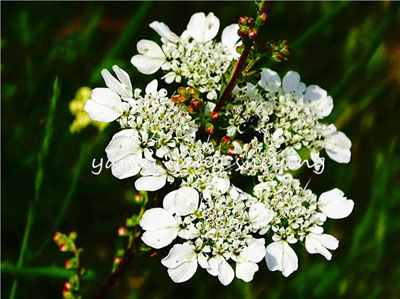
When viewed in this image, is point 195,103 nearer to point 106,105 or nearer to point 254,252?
point 106,105

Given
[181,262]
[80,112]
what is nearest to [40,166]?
[80,112]

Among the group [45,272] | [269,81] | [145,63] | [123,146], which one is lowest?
[45,272]

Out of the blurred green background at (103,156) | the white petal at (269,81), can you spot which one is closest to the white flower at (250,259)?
the blurred green background at (103,156)

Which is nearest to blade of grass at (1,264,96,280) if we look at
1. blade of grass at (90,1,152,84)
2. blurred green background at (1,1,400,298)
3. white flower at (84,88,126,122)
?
blurred green background at (1,1,400,298)

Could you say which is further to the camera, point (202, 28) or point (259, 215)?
point (202, 28)

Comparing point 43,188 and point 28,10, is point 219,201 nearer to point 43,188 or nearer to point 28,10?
point 43,188

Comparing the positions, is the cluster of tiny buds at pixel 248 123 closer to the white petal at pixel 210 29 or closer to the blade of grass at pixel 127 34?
the white petal at pixel 210 29
